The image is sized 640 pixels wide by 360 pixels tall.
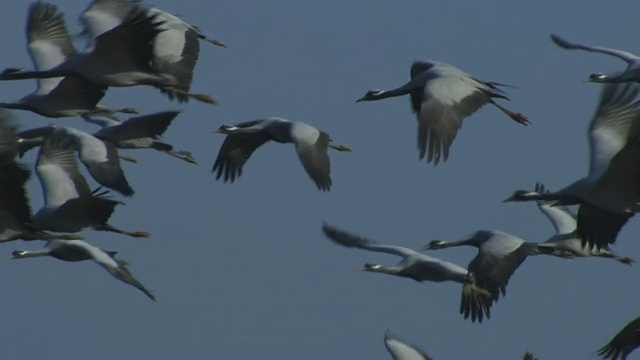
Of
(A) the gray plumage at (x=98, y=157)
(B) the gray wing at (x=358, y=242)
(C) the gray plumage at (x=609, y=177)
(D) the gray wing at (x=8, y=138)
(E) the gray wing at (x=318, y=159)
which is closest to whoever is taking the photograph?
(D) the gray wing at (x=8, y=138)

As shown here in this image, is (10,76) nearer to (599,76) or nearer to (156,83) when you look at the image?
(156,83)

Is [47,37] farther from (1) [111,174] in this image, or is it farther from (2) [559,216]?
(2) [559,216]

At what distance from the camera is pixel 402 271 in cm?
2367

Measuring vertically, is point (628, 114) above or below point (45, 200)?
above

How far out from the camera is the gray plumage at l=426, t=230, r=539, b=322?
71.6ft

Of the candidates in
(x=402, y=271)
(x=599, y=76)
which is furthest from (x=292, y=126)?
(x=599, y=76)

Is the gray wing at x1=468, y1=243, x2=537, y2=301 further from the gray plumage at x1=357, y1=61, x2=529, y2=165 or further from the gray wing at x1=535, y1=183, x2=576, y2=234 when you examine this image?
the gray wing at x1=535, y1=183, x2=576, y2=234

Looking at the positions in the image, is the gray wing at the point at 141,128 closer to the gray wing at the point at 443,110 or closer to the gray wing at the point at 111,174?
the gray wing at the point at 111,174

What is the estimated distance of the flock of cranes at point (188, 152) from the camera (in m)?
19.8

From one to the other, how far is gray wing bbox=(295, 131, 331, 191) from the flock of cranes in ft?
0.06

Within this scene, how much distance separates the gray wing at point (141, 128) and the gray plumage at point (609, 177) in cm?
467

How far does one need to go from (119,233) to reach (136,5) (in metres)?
2.85

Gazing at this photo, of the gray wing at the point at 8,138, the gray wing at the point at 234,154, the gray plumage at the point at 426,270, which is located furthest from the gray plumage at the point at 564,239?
the gray wing at the point at 8,138

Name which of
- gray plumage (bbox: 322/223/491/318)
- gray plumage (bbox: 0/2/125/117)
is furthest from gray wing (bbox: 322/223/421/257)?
gray plumage (bbox: 0/2/125/117)
